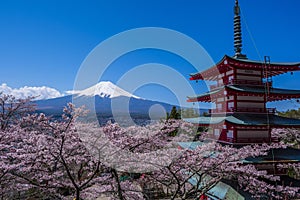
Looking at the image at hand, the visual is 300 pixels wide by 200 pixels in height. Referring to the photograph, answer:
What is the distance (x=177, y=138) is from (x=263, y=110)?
5.48 m

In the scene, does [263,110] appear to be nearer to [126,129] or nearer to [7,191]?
[126,129]

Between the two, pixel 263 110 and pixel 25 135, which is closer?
pixel 25 135

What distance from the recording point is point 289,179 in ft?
29.7

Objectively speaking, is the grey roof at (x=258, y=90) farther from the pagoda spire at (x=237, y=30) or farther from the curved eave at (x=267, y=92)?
the pagoda spire at (x=237, y=30)

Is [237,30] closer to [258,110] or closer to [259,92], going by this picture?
[259,92]

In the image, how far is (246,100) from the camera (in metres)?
10.2

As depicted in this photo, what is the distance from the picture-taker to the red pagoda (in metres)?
9.41

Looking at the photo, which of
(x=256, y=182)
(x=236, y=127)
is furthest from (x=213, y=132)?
(x=256, y=182)

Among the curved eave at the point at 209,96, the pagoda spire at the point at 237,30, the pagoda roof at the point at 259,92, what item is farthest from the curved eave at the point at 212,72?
the pagoda spire at the point at 237,30

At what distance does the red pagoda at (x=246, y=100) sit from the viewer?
941cm

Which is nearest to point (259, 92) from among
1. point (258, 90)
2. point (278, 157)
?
point (258, 90)

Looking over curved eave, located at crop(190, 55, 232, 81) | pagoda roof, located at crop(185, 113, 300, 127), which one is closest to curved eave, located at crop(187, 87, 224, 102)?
curved eave, located at crop(190, 55, 232, 81)

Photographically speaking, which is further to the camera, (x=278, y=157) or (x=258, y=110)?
(x=258, y=110)

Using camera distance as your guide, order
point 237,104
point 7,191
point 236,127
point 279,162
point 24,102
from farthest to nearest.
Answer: point 237,104
point 236,127
point 279,162
point 24,102
point 7,191
